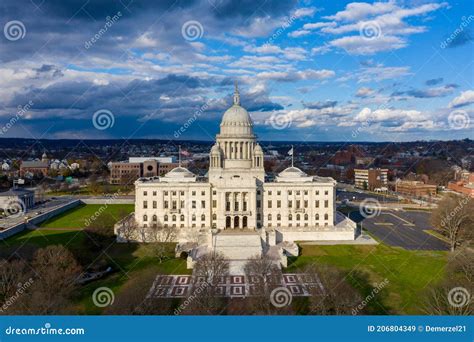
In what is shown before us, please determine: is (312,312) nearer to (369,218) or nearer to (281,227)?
(281,227)

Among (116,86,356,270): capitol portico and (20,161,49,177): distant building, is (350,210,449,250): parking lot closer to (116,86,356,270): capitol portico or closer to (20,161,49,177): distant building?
(116,86,356,270): capitol portico

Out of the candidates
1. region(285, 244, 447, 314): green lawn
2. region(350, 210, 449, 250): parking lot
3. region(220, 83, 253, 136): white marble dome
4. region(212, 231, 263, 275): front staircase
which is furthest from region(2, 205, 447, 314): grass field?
region(220, 83, 253, 136): white marble dome

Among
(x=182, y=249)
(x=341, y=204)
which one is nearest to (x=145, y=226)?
(x=182, y=249)

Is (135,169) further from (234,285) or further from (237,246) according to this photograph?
(234,285)

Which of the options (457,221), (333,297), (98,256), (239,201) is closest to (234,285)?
(333,297)

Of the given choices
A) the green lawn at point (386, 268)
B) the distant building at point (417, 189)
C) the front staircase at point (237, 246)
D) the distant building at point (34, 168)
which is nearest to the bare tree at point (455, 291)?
the green lawn at point (386, 268)

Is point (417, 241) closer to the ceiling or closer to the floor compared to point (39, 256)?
closer to the floor

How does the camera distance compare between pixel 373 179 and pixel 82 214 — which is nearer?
pixel 82 214

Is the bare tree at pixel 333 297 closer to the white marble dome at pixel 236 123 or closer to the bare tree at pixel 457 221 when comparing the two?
the bare tree at pixel 457 221
